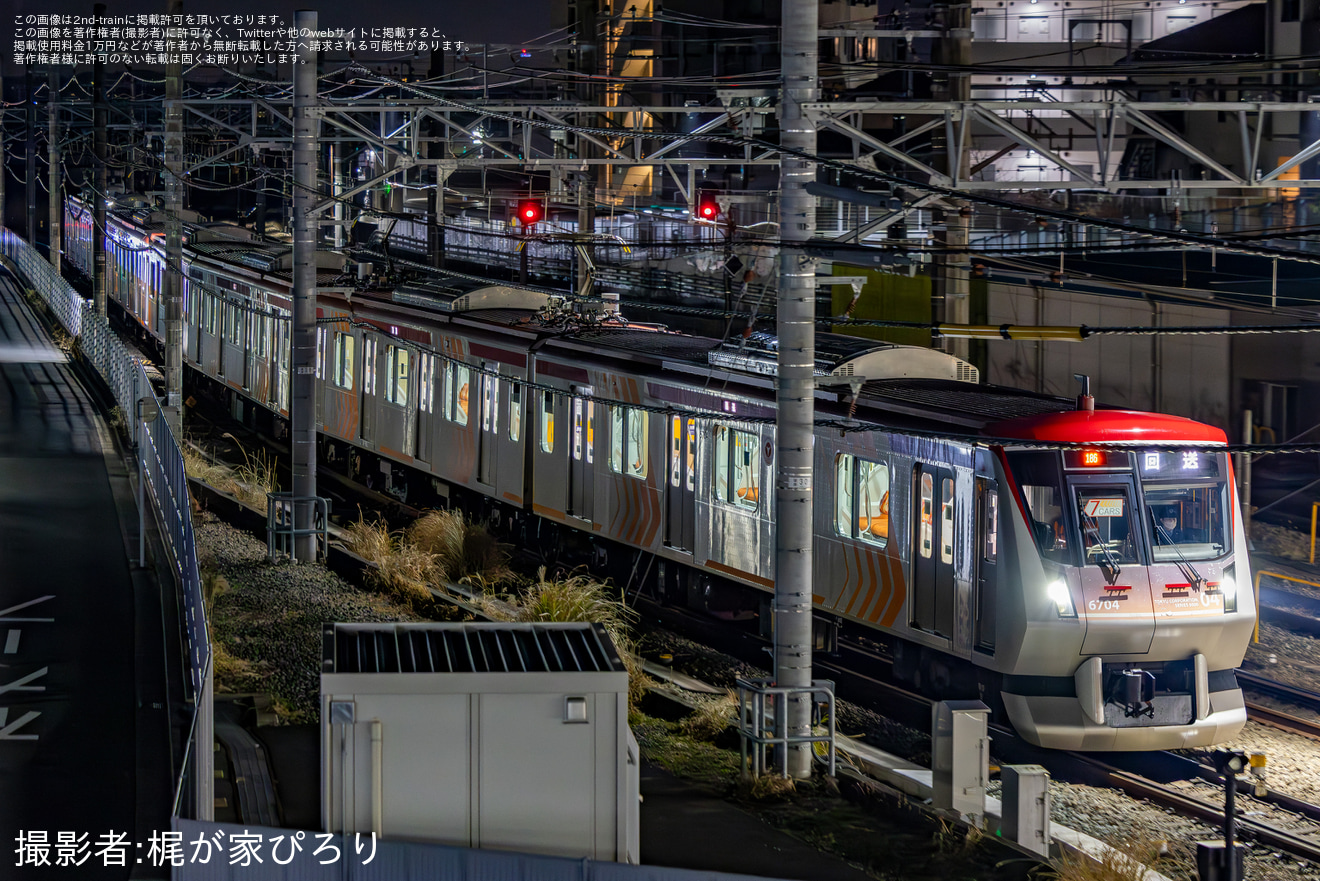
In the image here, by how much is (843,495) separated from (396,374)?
11.1 metres

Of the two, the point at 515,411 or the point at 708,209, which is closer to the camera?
the point at 515,411

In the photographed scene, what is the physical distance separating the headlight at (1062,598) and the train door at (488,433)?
9.79 meters

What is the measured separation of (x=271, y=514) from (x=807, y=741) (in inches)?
375

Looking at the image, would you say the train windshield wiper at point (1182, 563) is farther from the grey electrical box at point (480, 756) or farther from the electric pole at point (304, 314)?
the electric pole at point (304, 314)

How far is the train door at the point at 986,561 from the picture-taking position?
12.3 meters

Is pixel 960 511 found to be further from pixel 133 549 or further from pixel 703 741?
pixel 133 549

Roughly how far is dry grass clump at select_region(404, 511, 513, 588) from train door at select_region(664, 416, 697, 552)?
2480mm

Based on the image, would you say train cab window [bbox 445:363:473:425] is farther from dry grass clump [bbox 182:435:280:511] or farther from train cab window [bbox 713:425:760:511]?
train cab window [bbox 713:425:760:511]

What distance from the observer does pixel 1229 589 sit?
12.6 m

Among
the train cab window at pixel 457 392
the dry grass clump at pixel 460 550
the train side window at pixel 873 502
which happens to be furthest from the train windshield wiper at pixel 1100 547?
the train cab window at pixel 457 392

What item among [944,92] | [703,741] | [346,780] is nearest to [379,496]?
[944,92]

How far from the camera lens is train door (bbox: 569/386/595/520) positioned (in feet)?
60.7

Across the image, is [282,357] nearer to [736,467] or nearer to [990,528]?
[736,467]

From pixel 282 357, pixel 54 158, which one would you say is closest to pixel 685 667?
pixel 282 357
